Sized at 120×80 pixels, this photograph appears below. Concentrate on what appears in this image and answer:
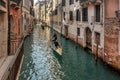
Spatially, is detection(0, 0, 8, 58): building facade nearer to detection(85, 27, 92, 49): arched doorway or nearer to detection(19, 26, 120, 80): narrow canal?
detection(19, 26, 120, 80): narrow canal

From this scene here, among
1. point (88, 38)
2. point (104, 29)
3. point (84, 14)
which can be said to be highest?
point (84, 14)

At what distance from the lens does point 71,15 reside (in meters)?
34.5

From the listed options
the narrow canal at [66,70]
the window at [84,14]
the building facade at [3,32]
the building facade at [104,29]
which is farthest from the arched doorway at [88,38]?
the building facade at [3,32]

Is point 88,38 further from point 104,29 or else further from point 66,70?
point 66,70

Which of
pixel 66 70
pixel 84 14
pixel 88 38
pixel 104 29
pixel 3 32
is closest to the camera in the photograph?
pixel 3 32

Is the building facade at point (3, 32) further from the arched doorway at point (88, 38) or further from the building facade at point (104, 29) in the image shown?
the arched doorway at point (88, 38)

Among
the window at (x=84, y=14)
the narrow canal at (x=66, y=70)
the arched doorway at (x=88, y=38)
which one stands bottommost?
the narrow canal at (x=66, y=70)

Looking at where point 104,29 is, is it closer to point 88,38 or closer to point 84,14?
point 88,38

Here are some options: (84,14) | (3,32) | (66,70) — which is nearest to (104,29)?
(66,70)

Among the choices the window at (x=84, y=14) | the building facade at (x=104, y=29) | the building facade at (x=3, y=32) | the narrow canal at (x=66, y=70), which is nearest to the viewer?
the narrow canal at (x=66, y=70)

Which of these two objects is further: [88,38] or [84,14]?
[84,14]

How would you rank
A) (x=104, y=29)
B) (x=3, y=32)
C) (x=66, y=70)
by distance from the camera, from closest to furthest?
(x=3, y=32) → (x=66, y=70) → (x=104, y=29)

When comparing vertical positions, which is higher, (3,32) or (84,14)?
(84,14)

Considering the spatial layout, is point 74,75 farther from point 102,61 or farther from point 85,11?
point 85,11
